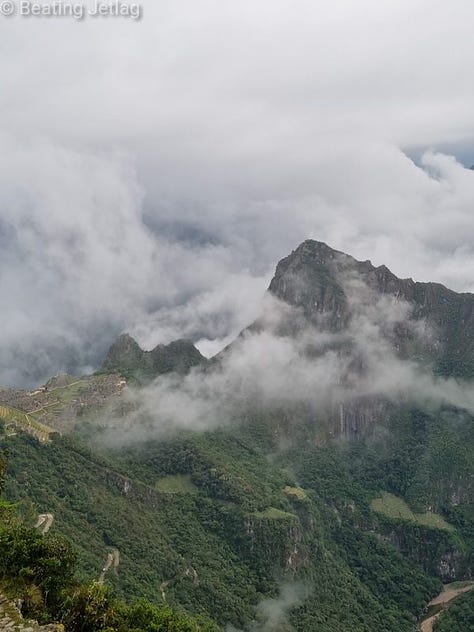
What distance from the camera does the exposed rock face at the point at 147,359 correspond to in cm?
16925

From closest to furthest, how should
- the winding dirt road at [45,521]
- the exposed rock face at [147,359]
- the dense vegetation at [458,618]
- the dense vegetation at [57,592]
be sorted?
1. the dense vegetation at [57,592]
2. the winding dirt road at [45,521]
3. the dense vegetation at [458,618]
4. the exposed rock face at [147,359]

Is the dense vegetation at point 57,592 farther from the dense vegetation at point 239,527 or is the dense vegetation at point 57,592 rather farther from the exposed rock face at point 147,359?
the exposed rock face at point 147,359

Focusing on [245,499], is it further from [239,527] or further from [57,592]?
[57,592]

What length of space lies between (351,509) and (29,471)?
100m

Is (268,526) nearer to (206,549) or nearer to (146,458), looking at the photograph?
(206,549)

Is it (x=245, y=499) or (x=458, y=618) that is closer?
(x=458, y=618)

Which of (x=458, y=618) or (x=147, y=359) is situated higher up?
(x=147, y=359)

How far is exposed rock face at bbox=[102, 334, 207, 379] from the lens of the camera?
16925cm

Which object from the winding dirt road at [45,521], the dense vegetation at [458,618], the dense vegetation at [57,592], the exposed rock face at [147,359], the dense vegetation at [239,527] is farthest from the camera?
the exposed rock face at [147,359]

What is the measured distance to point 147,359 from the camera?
571ft

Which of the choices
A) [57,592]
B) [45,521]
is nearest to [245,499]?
[45,521]

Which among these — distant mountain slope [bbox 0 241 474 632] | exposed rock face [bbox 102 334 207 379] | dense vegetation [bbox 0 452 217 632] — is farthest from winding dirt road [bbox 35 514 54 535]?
exposed rock face [bbox 102 334 207 379]

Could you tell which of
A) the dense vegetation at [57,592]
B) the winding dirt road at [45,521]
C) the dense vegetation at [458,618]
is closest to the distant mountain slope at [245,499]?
the winding dirt road at [45,521]

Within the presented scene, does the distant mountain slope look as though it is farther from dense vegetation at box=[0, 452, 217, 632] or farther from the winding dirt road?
dense vegetation at box=[0, 452, 217, 632]
